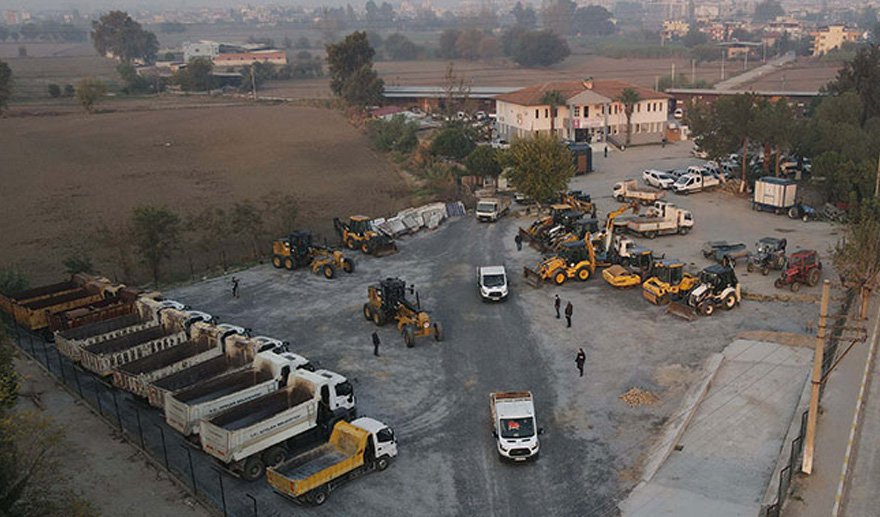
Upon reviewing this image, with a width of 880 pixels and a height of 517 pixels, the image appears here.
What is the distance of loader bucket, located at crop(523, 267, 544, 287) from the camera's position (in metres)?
30.8

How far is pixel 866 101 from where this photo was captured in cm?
5406

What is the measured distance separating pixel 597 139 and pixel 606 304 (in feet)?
131

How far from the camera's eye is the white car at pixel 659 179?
155ft

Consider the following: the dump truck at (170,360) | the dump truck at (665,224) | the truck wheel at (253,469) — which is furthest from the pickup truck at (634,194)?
the truck wheel at (253,469)

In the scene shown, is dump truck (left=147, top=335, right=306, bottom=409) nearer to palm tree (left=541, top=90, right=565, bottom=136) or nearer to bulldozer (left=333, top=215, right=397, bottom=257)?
bulldozer (left=333, top=215, right=397, bottom=257)

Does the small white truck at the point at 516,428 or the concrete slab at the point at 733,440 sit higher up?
the small white truck at the point at 516,428

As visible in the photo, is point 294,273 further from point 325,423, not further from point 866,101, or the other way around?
point 866,101

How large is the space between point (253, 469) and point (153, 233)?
705 inches

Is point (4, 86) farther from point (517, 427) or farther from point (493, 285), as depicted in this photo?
point (517, 427)

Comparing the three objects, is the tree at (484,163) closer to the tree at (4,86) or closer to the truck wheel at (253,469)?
the truck wheel at (253,469)

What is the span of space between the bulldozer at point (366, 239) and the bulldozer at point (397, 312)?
853 cm

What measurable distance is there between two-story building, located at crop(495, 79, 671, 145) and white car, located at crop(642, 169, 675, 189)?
15.6 m

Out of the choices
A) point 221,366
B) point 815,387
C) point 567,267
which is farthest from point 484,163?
point 815,387

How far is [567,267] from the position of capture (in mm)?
30969
